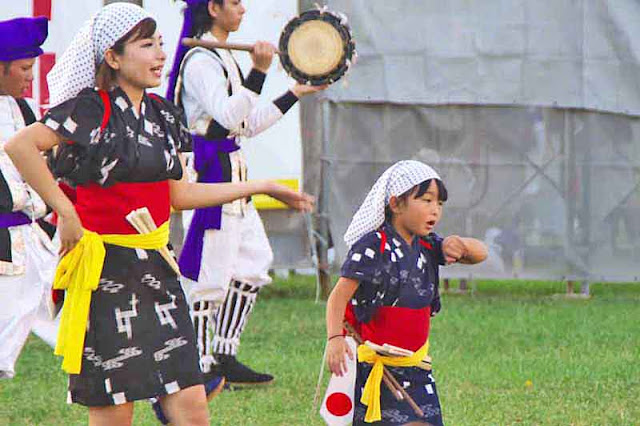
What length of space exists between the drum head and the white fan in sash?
1.62 m

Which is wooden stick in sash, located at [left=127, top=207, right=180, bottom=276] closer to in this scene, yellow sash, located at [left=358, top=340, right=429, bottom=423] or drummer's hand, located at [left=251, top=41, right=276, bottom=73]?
yellow sash, located at [left=358, top=340, right=429, bottom=423]

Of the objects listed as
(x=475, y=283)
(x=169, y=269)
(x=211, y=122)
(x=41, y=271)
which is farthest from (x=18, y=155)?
(x=475, y=283)

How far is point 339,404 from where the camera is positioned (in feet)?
15.6

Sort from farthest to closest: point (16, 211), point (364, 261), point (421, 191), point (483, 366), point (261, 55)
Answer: point (483, 366)
point (261, 55)
point (16, 211)
point (421, 191)
point (364, 261)

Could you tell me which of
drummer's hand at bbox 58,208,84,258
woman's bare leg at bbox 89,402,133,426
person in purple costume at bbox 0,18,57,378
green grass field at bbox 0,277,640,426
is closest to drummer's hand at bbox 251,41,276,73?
person in purple costume at bbox 0,18,57,378

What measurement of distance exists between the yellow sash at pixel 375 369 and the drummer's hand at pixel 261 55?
1.57 meters

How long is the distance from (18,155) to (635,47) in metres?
6.94

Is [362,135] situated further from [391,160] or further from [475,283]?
[475,283]

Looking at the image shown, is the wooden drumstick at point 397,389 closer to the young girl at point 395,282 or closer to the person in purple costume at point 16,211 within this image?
the young girl at point 395,282

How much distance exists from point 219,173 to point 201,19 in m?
0.71

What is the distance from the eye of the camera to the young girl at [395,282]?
4.66 meters

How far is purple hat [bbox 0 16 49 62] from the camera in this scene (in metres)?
5.33

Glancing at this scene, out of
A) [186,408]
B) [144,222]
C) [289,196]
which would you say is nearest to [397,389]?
[186,408]

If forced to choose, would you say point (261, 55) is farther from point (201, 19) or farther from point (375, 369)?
point (375, 369)
